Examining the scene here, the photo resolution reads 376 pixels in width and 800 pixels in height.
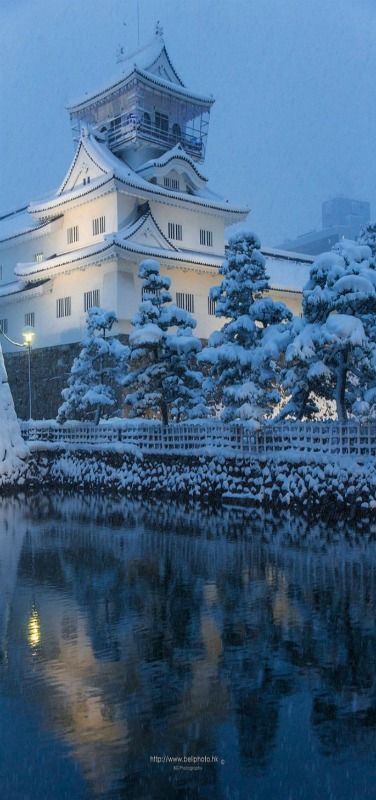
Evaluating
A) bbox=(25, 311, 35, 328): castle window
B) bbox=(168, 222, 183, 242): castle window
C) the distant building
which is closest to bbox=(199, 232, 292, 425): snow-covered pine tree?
bbox=(168, 222, 183, 242): castle window

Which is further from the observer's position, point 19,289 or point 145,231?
point 19,289

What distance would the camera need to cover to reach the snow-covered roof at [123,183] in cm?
3381

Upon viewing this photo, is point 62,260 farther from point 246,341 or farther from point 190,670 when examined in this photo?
point 190,670

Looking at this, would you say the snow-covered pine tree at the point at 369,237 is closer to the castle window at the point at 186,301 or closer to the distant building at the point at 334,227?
the castle window at the point at 186,301

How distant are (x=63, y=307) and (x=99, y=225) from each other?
13.6ft

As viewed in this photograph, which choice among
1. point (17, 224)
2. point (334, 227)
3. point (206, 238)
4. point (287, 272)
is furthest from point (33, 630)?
point (334, 227)

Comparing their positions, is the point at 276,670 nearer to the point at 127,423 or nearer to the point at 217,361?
the point at 217,361

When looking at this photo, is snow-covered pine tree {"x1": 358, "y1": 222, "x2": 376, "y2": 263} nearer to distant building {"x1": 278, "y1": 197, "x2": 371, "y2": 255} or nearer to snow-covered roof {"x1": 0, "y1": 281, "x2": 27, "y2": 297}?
snow-covered roof {"x1": 0, "y1": 281, "x2": 27, "y2": 297}

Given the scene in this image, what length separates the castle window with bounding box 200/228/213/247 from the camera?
124 feet

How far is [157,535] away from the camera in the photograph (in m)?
15.1

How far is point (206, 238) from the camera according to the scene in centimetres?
3788

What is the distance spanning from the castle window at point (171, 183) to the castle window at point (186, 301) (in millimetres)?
6036

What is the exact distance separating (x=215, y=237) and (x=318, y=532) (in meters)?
25.5

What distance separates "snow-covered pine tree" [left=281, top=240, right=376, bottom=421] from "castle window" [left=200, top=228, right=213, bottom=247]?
18.8 m
